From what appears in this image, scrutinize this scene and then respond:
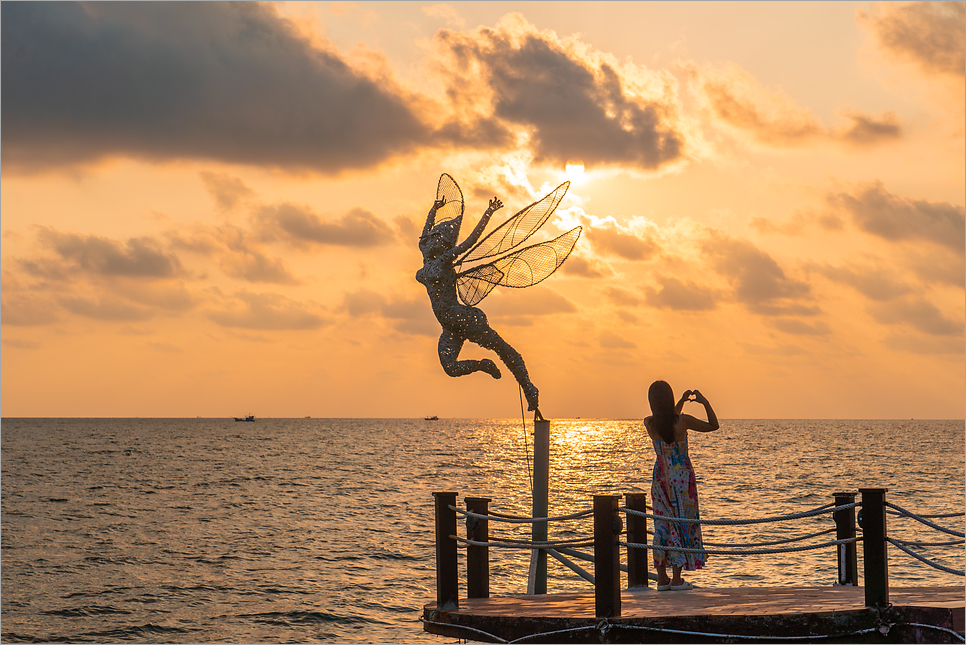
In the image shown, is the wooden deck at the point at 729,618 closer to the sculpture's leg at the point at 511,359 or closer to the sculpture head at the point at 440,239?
the sculpture's leg at the point at 511,359

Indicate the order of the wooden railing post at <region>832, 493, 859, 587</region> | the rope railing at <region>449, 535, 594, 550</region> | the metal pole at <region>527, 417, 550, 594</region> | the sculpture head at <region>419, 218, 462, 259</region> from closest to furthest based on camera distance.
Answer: the rope railing at <region>449, 535, 594, 550</region>, the wooden railing post at <region>832, 493, 859, 587</region>, the metal pole at <region>527, 417, 550, 594</region>, the sculpture head at <region>419, 218, 462, 259</region>

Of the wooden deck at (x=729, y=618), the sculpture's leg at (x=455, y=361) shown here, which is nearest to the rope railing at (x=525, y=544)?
the wooden deck at (x=729, y=618)

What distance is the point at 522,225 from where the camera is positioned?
12969 mm

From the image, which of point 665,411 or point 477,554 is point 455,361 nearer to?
point 477,554

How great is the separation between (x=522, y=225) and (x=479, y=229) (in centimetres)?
82

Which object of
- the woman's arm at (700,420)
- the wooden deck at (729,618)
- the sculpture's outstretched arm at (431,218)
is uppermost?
the sculpture's outstretched arm at (431,218)

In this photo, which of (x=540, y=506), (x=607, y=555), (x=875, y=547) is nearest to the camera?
(x=875, y=547)

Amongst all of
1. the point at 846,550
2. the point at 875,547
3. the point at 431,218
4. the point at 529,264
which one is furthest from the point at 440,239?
the point at 875,547

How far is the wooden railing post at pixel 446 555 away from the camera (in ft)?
31.1

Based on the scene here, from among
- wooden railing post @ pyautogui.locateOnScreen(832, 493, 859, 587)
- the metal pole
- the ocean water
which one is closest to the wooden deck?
wooden railing post @ pyautogui.locateOnScreen(832, 493, 859, 587)

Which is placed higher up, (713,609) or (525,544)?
(525,544)

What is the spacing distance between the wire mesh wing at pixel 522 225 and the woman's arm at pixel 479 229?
23 centimetres

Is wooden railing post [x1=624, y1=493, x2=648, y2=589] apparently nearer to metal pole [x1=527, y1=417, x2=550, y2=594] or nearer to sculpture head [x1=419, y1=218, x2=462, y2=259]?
metal pole [x1=527, y1=417, x2=550, y2=594]

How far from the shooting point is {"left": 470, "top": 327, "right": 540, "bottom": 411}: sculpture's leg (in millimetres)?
12531
